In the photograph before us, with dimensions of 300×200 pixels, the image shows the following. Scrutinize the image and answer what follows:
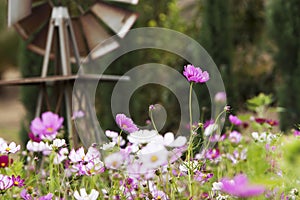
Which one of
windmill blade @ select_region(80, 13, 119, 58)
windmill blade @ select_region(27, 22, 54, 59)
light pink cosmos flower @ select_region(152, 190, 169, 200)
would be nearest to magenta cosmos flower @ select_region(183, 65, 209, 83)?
light pink cosmos flower @ select_region(152, 190, 169, 200)

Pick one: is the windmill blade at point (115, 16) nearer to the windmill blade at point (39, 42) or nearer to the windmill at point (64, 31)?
the windmill at point (64, 31)

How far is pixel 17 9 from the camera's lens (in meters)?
3.24

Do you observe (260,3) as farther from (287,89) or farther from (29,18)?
(29,18)

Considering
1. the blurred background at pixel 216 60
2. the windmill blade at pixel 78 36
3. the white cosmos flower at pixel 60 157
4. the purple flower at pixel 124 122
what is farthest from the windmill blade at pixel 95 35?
the purple flower at pixel 124 122

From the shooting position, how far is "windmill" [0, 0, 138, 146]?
313cm

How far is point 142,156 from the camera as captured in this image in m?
1.18

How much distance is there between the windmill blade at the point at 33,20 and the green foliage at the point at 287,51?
2.23 m

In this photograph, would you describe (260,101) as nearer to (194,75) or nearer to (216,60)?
(194,75)

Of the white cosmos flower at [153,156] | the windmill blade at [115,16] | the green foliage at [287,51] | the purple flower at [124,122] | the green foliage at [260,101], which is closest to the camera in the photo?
the white cosmos flower at [153,156]

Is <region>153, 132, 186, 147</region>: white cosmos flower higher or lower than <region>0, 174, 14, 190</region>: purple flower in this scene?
higher

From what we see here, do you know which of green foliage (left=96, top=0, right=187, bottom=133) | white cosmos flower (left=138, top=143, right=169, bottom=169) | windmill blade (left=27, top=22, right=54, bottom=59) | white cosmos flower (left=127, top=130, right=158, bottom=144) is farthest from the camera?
green foliage (left=96, top=0, right=187, bottom=133)

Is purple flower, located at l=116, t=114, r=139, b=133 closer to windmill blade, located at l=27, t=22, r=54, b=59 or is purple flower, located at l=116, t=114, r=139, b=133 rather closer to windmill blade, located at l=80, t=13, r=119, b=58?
windmill blade, located at l=80, t=13, r=119, b=58

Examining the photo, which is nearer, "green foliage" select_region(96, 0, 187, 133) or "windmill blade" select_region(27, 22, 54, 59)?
"windmill blade" select_region(27, 22, 54, 59)

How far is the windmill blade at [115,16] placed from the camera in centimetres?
345
